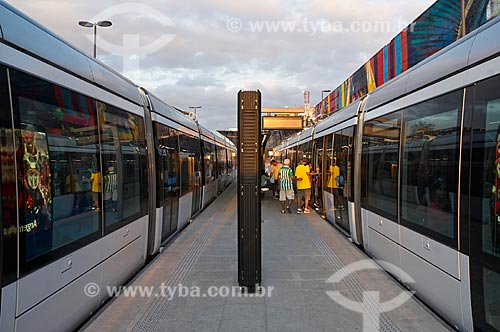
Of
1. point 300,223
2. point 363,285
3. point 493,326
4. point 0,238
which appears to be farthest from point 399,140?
point 300,223

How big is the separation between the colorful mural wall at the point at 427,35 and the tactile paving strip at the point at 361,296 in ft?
18.2

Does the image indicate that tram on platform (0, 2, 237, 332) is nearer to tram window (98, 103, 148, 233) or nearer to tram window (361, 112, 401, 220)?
tram window (98, 103, 148, 233)

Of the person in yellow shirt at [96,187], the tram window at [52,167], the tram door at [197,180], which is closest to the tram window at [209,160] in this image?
the tram door at [197,180]

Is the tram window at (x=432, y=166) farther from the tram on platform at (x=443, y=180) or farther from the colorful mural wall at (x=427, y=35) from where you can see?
the colorful mural wall at (x=427, y=35)

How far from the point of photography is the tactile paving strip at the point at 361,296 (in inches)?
170

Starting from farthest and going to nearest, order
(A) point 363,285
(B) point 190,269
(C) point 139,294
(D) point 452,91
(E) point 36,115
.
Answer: (B) point 190,269, (A) point 363,285, (C) point 139,294, (D) point 452,91, (E) point 36,115

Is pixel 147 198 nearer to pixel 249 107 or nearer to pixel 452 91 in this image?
pixel 249 107

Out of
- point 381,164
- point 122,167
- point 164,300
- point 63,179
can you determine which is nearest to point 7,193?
point 63,179

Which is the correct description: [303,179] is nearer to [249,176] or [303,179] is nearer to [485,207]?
[249,176]

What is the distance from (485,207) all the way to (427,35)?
1086cm

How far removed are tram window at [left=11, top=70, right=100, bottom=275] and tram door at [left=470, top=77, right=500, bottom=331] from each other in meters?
3.58

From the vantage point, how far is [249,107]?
209 inches

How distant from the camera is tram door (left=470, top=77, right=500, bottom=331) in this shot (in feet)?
10.5

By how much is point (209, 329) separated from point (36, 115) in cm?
267
